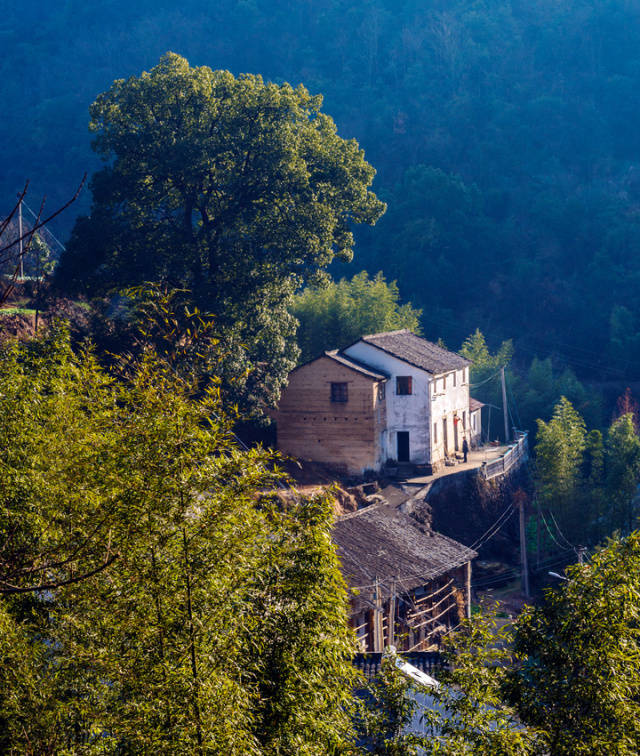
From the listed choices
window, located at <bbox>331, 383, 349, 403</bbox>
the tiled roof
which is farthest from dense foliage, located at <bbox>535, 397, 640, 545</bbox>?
window, located at <bbox>331, 383, 349, 403</bbox>

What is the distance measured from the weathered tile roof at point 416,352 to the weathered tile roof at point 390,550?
35.1 feet

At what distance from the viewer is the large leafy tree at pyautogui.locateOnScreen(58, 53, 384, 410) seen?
27.6 meters

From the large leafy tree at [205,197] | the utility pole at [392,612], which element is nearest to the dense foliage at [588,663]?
the utility pole at [392,612]

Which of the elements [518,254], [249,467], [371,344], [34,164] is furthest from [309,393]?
[34,164]

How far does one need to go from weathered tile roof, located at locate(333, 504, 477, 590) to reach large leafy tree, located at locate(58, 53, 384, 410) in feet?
29.7

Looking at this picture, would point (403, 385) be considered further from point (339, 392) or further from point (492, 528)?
point (492, 528)

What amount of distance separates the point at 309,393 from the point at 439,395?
240 inches

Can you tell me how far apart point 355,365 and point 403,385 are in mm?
2300

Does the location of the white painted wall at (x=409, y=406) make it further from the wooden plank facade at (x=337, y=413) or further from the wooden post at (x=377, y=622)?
the wooden post at (x=377, y=622)

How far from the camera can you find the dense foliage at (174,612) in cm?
687

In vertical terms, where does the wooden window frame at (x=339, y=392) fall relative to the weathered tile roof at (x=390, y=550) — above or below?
above

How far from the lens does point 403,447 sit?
112ft

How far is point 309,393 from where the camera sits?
32.8 m

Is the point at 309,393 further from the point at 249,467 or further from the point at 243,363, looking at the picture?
the point at 249,467
